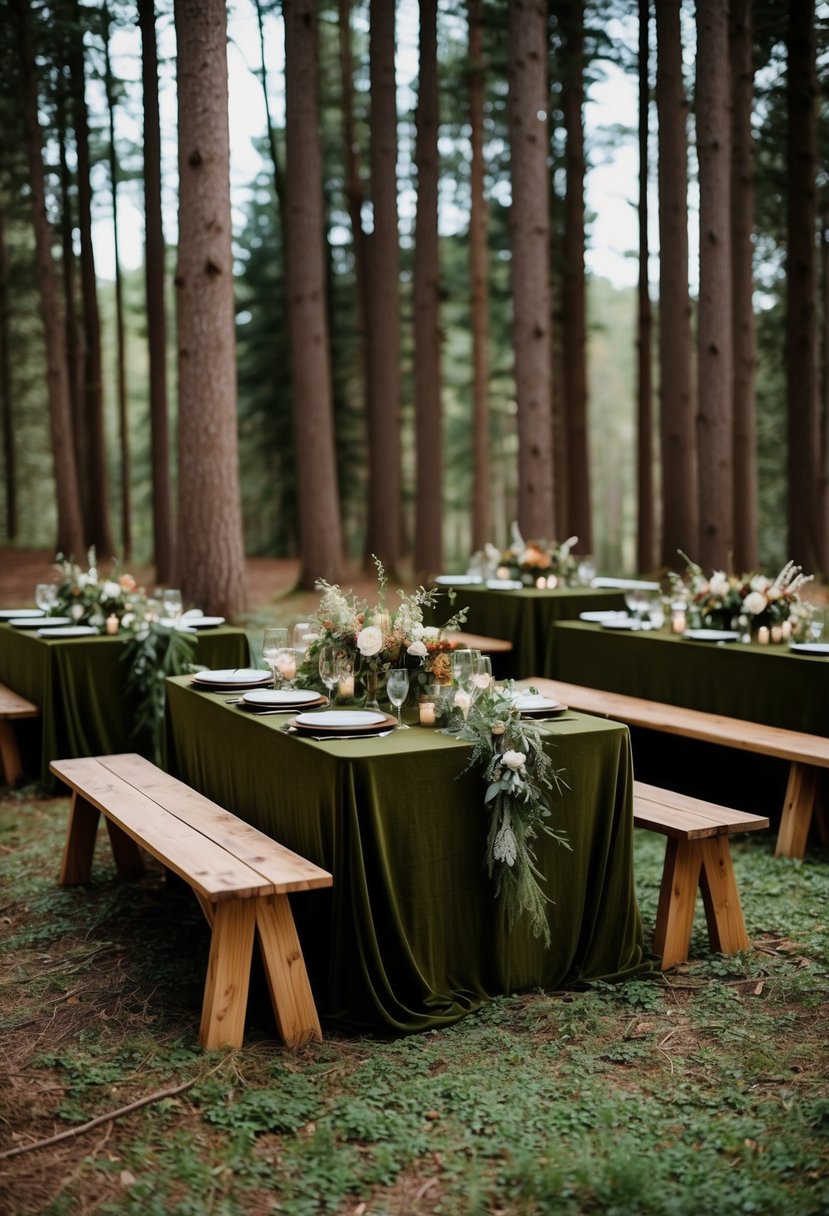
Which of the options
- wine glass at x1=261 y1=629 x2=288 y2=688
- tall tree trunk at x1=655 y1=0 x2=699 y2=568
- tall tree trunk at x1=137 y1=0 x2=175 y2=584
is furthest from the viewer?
tall tree trunk at x1=137 y1=0 x2=175 y2=584

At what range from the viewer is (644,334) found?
1766cm

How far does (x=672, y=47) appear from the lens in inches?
565

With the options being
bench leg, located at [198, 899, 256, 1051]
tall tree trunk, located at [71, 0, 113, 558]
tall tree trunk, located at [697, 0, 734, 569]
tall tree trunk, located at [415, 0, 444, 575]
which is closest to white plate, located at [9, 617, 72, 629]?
bench leg, located at [198, 899, 256, 1051]

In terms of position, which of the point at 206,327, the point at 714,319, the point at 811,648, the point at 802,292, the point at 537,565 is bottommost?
the point at 811,648

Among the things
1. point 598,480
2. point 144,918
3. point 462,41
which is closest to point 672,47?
point 462,41

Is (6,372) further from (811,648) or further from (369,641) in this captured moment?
(369,641)

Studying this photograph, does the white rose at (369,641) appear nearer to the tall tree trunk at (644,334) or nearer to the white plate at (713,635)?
the white plate at (713,635)

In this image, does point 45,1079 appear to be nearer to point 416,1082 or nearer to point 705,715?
point 416,1082

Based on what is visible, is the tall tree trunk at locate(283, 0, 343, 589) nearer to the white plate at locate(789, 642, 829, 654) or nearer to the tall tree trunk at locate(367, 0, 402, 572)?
the tall tree trunk at locate(367, 0, 402, 572)

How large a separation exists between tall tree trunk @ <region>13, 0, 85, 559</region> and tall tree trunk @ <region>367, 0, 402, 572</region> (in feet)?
14.9

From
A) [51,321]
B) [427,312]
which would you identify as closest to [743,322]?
[427,312]

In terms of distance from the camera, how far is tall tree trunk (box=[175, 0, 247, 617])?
934 cm

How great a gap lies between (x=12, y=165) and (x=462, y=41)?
27.0 feet

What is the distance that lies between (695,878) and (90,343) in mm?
17541
